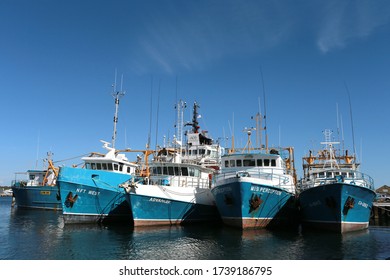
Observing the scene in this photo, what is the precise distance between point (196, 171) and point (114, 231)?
949 centimetres

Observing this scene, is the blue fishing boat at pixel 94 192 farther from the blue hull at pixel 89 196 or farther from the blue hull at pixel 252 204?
the blue hull at pixel 252 204

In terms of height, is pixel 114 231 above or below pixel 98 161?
below

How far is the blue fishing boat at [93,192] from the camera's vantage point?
25859 millimetres

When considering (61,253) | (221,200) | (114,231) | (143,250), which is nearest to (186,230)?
(221,200)

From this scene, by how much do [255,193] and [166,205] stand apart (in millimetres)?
7630

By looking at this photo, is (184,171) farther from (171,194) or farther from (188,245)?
(188,245)

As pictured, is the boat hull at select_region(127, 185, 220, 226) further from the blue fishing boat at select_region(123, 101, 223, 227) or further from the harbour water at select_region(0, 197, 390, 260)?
the harbour water at select_region(0, 197, 390, 260)

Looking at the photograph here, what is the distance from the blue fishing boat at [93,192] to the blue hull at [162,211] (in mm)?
4264

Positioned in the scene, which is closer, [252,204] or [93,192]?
[252,204]

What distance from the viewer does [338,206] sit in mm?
20688

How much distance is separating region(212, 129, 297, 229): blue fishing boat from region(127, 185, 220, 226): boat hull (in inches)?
114

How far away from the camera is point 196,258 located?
14.8 meters

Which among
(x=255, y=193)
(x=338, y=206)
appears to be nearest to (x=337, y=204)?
(x=338, y=206)
